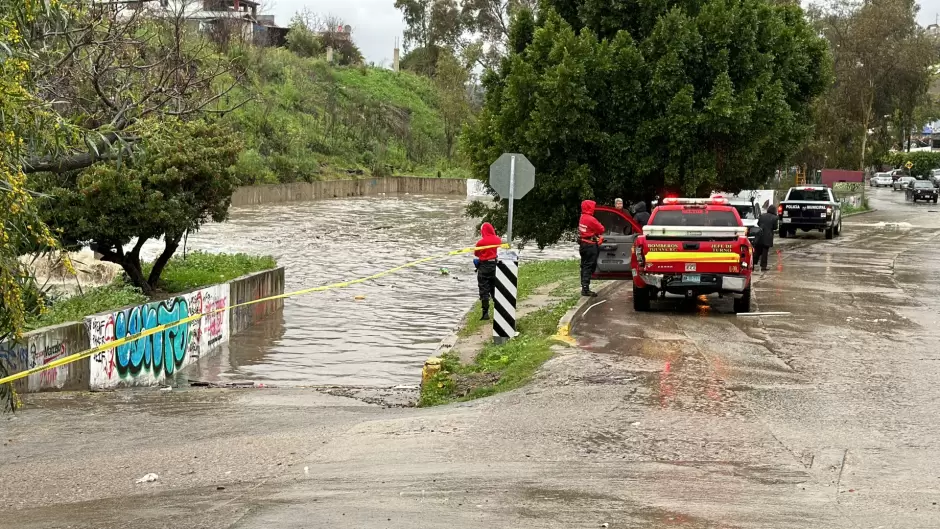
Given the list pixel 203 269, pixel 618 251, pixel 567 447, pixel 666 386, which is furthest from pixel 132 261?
pixel 567 447

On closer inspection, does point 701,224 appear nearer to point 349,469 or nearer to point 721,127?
point 721,127

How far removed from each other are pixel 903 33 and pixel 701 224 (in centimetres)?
5036

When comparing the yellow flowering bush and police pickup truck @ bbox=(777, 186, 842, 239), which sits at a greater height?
the yellow flowering bush

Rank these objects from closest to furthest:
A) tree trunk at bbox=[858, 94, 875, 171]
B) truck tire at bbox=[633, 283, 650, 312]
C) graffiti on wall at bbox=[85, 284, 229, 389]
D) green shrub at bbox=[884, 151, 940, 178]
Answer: graffiti on wall at bbox=[85, 284, 229, 389]
truck tire at bbox=[633, 283, 650, 312]
tree trunk at bbox=[858, 94, 875, 171]
green shrub at bbox=[884, 151, 940, 178]

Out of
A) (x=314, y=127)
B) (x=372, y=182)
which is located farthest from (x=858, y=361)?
(x=314, y=127)

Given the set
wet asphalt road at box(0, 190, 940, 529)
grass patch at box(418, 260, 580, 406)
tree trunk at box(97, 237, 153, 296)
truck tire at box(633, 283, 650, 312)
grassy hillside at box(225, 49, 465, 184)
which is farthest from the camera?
grassy hillside at box(225, 49, 465, 184)

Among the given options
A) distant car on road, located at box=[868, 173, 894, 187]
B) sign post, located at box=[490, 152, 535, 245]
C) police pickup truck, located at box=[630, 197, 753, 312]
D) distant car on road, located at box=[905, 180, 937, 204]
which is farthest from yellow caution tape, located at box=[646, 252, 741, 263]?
distant car on road, located at box=[868, 173, 894, 187]

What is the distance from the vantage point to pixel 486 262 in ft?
55.6

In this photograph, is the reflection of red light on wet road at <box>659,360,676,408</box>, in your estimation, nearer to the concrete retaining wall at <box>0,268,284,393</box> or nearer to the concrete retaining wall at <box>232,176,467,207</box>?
the concrete retaining wall at <box>0,268,284,393</box>

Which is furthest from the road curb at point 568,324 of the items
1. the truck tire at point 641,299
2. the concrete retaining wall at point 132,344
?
the concrete retaining wall at point 132,344

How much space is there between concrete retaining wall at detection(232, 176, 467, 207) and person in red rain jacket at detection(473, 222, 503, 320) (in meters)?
38.8

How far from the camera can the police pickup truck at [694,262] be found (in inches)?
669

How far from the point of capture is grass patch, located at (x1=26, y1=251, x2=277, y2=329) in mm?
16641

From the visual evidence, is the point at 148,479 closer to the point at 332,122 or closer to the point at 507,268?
the point at 507,268
